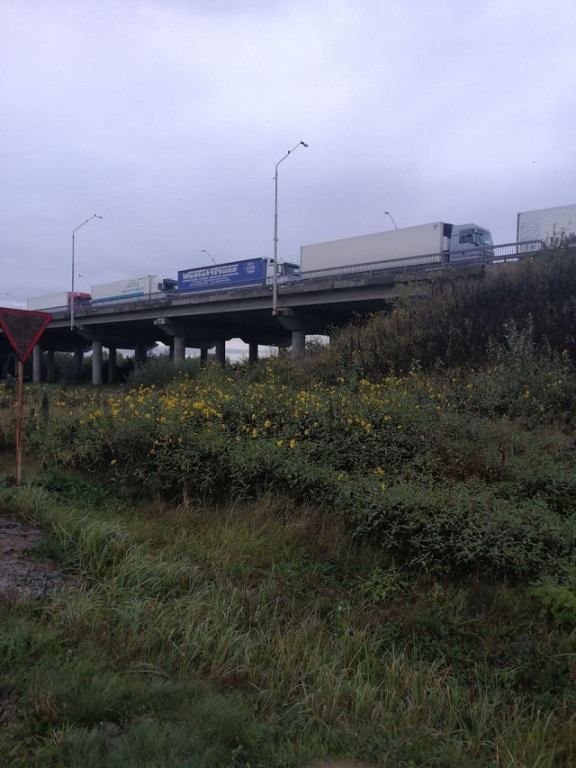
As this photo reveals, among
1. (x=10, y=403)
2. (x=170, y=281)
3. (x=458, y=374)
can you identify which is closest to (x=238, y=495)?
(x=458, y=374)

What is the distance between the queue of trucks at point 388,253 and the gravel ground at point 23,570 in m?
19.5

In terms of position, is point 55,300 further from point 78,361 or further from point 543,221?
point 543,221

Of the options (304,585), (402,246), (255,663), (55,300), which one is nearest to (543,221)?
(402,246)

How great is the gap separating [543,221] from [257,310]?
15498 millimetres

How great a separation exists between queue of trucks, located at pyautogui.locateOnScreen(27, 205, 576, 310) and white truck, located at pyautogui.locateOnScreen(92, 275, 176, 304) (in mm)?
4221

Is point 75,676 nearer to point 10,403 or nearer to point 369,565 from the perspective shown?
point 369,565

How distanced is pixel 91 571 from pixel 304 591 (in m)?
1.85

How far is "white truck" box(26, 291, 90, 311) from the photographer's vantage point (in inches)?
2245

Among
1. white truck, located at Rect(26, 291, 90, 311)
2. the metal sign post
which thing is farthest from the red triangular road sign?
white truck, located at Rect(26, 291, 90, 311)

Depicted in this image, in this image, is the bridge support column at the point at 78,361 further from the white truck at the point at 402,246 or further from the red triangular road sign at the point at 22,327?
the red triangular road sign at the point at 22,327

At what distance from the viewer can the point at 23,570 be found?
16.8 feet

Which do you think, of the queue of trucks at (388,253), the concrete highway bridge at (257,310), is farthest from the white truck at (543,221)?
the concrete highway bridge at (257,310)

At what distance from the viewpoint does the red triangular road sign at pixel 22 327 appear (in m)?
8.47

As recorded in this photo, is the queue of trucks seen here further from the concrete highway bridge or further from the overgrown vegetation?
the overgrown vegetation
